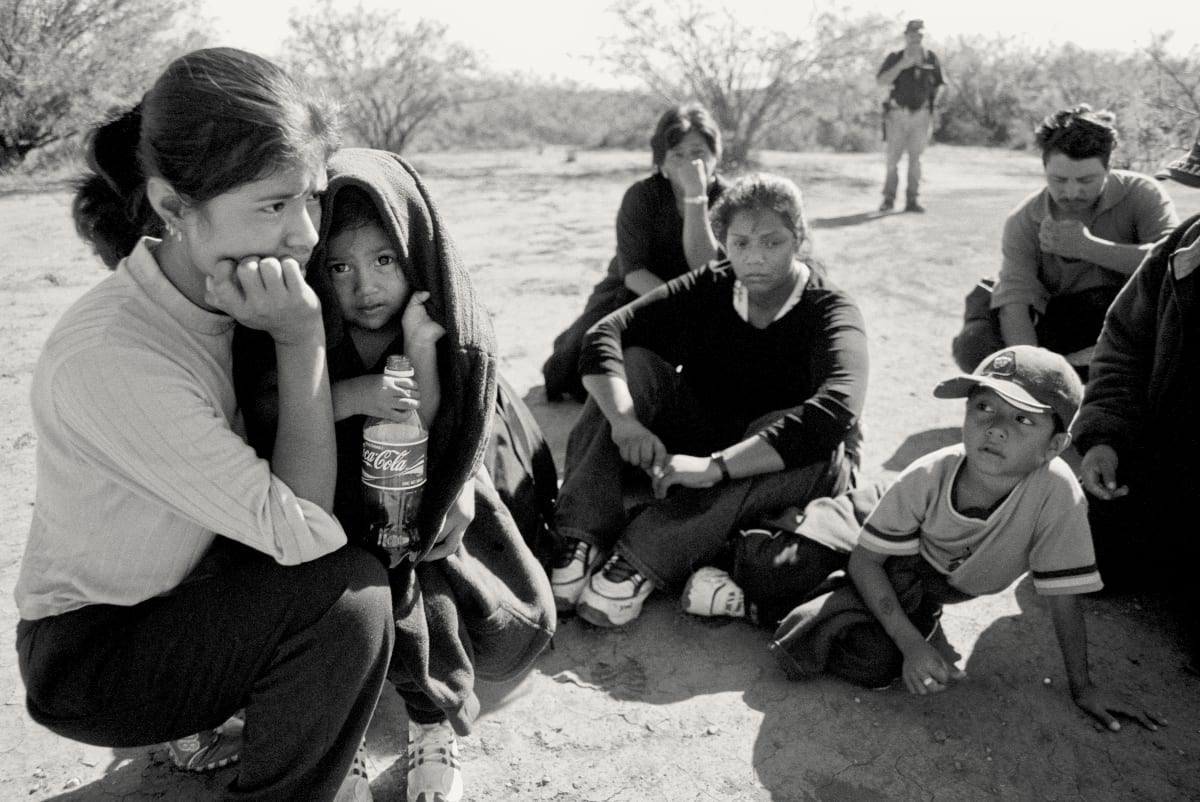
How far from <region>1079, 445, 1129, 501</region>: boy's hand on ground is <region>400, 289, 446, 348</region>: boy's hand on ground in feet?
6.63

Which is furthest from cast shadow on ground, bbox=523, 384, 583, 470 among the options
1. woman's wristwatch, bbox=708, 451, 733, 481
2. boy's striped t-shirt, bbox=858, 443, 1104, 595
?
boy's striped t-shirt, bbox=858, 443, 1104, 595

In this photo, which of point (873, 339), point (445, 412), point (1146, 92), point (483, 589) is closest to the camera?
point (445, 412)

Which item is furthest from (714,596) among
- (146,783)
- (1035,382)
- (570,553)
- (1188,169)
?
(1188,169)

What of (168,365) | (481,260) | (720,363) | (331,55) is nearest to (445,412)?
(168,365)

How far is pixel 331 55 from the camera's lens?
1902 centimetres

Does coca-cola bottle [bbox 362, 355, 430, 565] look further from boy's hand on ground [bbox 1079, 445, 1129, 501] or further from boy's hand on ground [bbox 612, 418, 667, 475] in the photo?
boy's hand on ground [bbox 1079, 445, 1129, 501]

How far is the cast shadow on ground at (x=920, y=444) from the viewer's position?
13.9ft

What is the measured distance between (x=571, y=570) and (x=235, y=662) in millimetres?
1406

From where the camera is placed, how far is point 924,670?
102 inches

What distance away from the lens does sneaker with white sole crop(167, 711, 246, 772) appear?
7.88 feet

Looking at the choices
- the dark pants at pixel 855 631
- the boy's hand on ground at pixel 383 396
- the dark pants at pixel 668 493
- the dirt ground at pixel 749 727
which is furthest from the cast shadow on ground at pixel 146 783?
the dark pants at pixel 855 631

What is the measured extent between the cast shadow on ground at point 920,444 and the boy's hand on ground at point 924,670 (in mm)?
1654

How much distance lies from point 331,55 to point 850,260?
14.3 metres

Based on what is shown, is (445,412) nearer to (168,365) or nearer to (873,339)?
(168,365)
